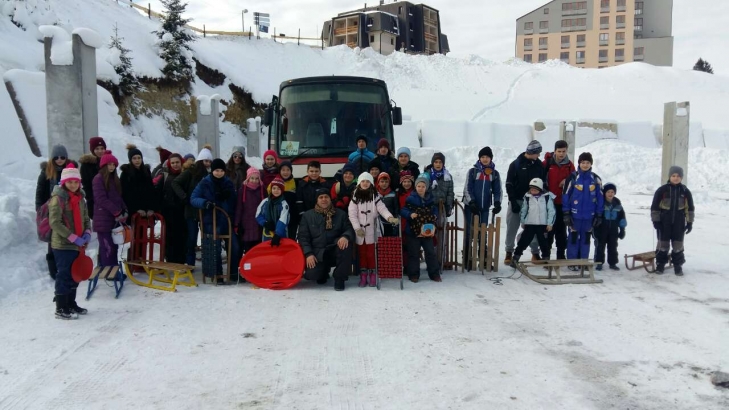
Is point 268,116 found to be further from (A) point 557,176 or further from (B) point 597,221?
(B) point 597,221

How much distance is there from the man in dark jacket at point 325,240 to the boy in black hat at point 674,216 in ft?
14.9

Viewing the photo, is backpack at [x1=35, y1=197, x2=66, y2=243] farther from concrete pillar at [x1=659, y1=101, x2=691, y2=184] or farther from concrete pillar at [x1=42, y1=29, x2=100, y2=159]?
concrete pillar at [x1=659, y1=101, x2=691, y2=184]

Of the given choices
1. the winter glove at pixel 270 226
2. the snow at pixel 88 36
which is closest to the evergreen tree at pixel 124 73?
the snow at pixel 88 36

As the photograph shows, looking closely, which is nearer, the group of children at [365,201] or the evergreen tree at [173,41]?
the group of children at [365,201]

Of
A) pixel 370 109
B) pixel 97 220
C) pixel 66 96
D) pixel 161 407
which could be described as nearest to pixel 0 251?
pixel 97 220

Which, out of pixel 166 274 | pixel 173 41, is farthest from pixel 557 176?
pixel 173 41

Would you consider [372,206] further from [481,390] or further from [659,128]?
[659,128]

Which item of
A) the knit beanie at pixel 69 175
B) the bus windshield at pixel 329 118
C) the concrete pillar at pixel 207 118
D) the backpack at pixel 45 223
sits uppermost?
the concrete pillar at pixel 207 118

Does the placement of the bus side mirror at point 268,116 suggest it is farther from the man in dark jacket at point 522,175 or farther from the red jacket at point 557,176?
the red jacket at point 557,176

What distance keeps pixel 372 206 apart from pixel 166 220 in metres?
3.08

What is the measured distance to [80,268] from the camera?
5.51m

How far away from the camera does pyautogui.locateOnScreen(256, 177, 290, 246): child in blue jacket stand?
6.94 m

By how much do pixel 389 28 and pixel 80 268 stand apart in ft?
189

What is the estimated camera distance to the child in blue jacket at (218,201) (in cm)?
703
